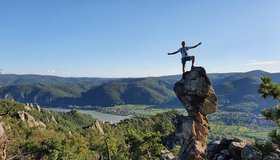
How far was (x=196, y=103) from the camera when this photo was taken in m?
25.3

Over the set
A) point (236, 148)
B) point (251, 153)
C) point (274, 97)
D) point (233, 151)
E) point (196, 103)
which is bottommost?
point (233, 151)

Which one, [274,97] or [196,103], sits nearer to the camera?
[274,97]

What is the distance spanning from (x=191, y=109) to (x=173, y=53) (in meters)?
4.80

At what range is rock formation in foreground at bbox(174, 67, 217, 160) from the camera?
24641 millimetres

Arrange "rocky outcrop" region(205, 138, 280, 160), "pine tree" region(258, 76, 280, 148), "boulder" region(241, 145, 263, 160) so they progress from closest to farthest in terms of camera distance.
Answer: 1. "pine tree" region(258, 76, 280, 148)
2. "boulder" region(241, 145, 263, 160)
3. "rocky outcrop" region(205, 138, 280, 160)

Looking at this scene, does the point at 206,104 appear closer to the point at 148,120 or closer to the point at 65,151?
the point at 65,151

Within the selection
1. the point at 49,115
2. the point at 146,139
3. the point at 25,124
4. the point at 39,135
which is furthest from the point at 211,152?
the point at 49,115

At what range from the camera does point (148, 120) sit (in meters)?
175

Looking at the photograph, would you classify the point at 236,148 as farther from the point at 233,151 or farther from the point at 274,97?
the point at 274,97

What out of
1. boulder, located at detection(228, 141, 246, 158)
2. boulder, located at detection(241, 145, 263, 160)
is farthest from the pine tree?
boulder, located at detection(228, 141, 246, 158)

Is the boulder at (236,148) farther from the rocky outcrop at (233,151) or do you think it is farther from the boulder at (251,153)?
the boulder at (251,153)

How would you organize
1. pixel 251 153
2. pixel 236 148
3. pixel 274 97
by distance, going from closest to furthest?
pixel 274 97 → pixel 251 153 → pixel 236 148

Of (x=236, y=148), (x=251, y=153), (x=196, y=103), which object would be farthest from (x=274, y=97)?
(x=196, y=103)

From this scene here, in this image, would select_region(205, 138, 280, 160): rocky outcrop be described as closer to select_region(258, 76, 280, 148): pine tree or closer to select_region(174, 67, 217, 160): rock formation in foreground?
select_region(258, 76, 280, 148): pine tree
